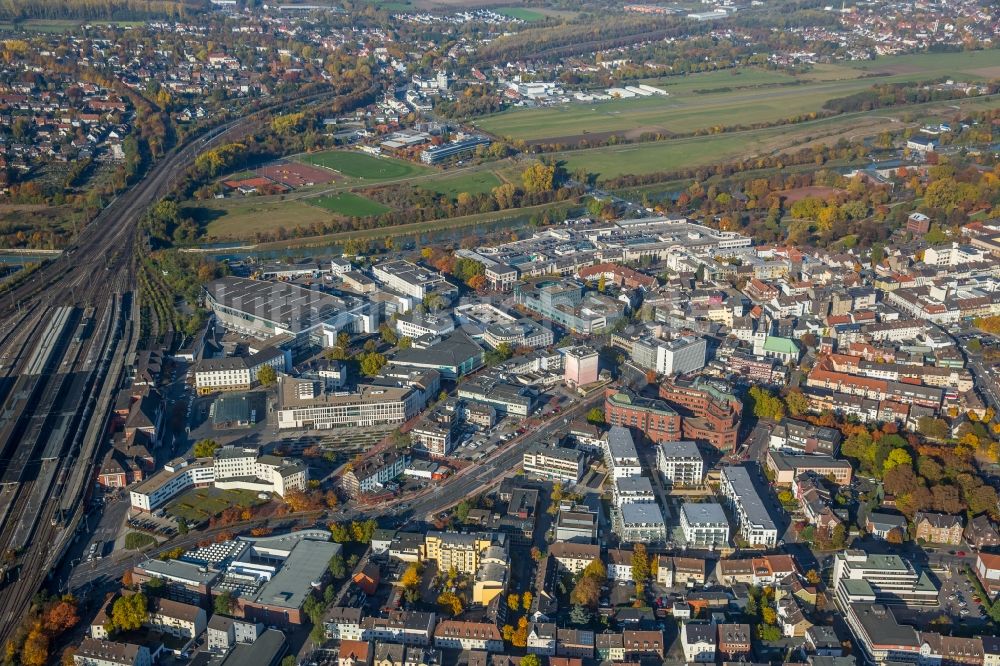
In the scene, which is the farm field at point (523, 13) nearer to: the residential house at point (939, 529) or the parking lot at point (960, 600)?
the residential house at point (939, 529)

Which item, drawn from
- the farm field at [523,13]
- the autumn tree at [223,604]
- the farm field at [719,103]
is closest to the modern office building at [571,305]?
the autumn tree at [223,604]

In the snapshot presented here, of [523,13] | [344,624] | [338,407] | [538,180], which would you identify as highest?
[523,13]

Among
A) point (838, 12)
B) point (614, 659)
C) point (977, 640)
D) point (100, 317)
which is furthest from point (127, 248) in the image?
point (838, 12)

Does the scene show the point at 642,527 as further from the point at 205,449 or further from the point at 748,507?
the point at 205,449

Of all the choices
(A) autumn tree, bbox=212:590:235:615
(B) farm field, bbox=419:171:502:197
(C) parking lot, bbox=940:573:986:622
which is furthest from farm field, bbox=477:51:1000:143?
(A) autumn tree, bbox=212:590:235:615

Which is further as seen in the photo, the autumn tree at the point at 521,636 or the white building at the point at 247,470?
the white building at the point at 247,470

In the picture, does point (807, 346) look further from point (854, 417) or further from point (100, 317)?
point (100, 317)

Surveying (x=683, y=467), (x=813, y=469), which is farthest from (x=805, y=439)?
(x=683, y=467)

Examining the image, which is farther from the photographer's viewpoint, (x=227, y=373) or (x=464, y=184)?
(x=464, y=184)
